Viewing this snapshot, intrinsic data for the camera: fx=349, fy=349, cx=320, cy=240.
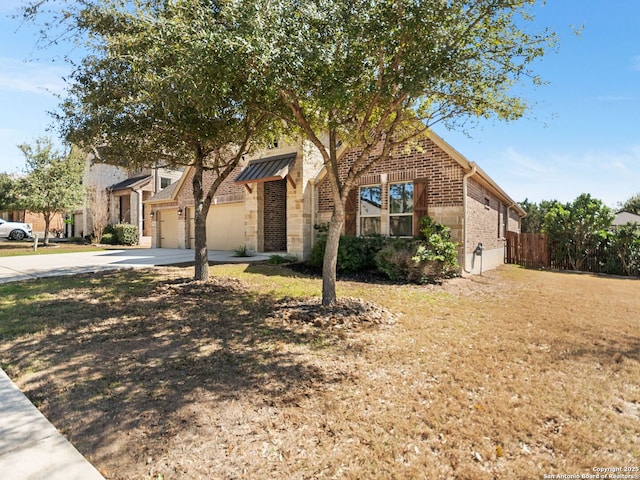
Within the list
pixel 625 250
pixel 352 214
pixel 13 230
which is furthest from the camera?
pixel 13 230

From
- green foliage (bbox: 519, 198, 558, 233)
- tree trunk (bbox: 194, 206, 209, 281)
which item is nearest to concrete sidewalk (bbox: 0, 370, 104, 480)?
tree trunk (bbox: 194, 206, 209, 281)

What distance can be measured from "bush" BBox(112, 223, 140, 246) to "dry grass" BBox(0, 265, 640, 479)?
18143 millimetres

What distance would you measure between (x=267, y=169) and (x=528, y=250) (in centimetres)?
1164

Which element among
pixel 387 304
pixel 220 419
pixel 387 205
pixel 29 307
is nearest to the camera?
pixel 220 419

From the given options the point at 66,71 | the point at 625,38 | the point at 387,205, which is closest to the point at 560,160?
the point at 625,38

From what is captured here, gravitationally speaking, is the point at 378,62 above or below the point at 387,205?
above

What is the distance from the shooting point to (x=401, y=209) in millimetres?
11039

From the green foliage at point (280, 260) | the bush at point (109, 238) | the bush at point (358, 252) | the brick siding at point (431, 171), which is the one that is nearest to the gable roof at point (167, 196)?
the bush at point (109, 238)

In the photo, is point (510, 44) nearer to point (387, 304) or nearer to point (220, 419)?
point (387, 304)

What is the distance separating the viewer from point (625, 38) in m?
8.27

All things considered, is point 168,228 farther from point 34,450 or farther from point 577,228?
point 577,228

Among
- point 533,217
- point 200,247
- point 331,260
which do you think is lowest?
point 331,260

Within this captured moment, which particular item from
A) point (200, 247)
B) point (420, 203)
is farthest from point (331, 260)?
point (420, 203)

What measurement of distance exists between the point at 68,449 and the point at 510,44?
23.2 ft
